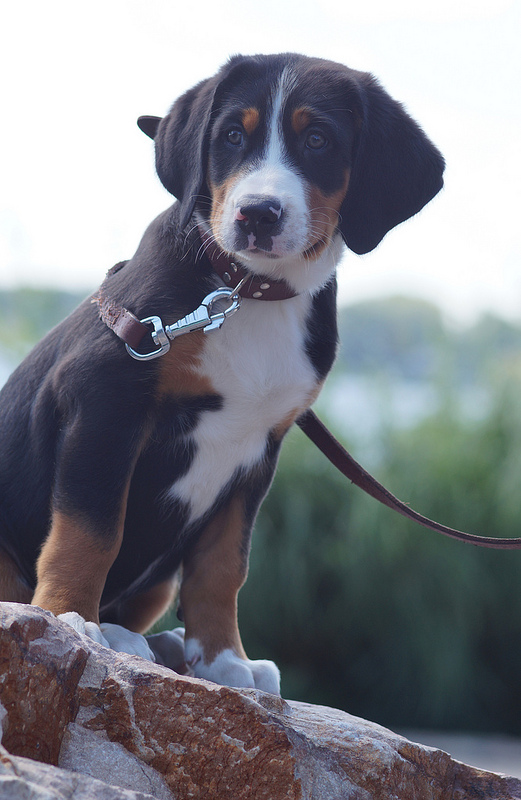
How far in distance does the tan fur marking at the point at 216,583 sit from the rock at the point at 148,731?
2.22 feet

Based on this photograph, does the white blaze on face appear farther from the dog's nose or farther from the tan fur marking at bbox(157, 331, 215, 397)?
the tan fur marking at bbox(157, 331, 215, 397)

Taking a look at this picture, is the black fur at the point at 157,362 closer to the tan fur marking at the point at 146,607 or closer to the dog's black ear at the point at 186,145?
the dog's black ear at the point at 186,145

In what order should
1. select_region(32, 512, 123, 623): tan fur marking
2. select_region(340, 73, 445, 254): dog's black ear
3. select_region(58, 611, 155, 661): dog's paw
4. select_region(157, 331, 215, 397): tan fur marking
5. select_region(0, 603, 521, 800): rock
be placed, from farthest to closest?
select_region(340, 73, 445, 254): dog's black ear
select_region(157, 331, 215, 397): tan fur marking
select_region(32, 512, 123, 623): tan fur marking
select_region(58, 611, 155, 661): dog's paw
select_region(0, 603, 521, 800): rock

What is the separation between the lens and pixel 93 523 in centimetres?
238

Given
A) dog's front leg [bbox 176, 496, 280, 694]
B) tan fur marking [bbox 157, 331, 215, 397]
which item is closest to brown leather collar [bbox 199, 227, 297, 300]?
tan fur marking [bbox 157, 331, 215, 397]

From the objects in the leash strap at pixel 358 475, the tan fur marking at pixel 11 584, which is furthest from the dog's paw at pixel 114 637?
the leash strap at pixel 358 475

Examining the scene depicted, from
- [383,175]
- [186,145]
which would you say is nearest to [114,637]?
[186,145]

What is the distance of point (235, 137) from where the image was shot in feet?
8.59

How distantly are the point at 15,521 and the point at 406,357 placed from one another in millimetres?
5675

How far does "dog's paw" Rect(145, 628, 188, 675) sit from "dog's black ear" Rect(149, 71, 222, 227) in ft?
4.66

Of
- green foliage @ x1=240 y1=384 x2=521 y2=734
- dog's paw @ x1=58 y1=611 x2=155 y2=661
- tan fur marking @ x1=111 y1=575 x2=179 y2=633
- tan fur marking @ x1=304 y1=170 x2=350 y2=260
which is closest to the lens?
dog's paw @ x1=58 y1=611 x2=155 y2=661

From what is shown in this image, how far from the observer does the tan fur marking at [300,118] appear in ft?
8.45

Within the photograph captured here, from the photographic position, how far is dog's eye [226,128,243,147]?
261 centimetres

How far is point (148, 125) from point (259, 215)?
800mm
